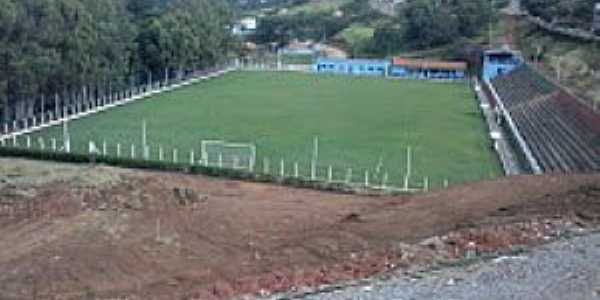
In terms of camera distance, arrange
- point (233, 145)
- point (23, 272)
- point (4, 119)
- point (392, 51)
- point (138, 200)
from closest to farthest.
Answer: point (23, 272), point (138, 200), point (233, 145), point (4, 119), point (392, 51)

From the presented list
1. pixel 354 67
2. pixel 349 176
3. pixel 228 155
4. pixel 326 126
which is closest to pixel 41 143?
pixel 228 155

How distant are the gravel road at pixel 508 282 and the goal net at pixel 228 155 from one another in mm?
17570

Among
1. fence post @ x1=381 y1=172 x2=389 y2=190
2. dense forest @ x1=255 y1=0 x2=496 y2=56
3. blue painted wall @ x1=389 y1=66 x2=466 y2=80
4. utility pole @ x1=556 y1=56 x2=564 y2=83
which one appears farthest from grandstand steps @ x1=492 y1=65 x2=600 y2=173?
dense forest @ x1=255 y1=0 x2=496 y2=56

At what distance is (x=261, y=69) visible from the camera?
62.2 meters

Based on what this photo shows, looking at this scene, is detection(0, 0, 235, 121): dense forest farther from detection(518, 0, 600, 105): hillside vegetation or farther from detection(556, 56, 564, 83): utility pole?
detection(556, 56, 564, 83): utility pole

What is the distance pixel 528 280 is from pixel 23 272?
333 inches

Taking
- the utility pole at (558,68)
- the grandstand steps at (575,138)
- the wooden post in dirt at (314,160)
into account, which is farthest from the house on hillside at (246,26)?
the wooden post in dirt at (314,160)

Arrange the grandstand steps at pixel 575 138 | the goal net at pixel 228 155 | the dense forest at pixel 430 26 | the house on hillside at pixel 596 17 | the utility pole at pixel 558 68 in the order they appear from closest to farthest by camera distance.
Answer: the grandstand steps at pixel 575 138, the goal net at pixel 228 155, the utility pole at pixel 558 68, the house on hillside at pixel 596 17, the dense forest at pixel 430 26

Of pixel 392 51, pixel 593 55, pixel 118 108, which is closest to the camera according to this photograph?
pixel 118 108

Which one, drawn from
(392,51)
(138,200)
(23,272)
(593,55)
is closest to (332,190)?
(138,200)

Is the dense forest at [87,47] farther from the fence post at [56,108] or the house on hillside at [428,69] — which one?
the house on hillside at [428,69]

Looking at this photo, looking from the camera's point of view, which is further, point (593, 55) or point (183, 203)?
point (593, 55)

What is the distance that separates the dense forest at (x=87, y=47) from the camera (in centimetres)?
3666

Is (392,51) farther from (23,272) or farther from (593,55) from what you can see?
(23,272)
